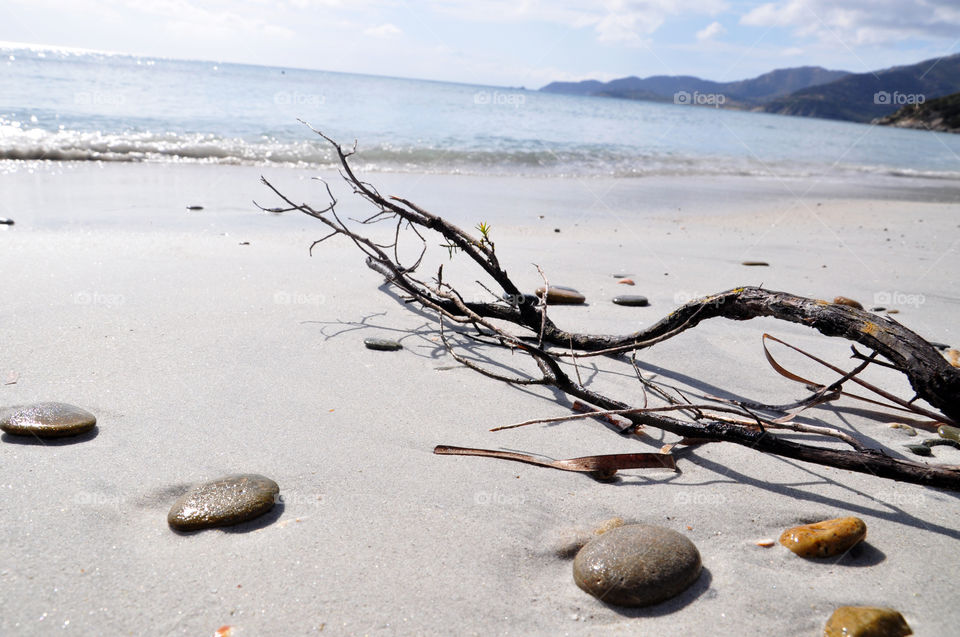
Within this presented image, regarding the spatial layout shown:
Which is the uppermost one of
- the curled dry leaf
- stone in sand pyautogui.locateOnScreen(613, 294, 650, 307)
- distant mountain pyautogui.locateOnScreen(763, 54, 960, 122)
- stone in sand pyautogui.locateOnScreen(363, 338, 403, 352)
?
distant mountain pyautogui.locateOnScreen(763, 54, 960, 122)

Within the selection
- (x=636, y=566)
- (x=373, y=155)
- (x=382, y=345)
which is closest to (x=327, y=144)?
(x=373, y=155)

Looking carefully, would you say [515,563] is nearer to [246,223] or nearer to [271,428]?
[271,428]

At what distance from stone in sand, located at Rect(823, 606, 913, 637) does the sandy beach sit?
0.12 feet

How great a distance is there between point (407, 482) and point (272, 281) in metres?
2.51

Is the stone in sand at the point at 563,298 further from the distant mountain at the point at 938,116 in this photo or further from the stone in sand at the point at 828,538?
the distant mountain at the point at 938,116

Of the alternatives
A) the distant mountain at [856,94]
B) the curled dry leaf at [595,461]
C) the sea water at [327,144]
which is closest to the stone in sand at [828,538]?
the curled dry leaf at [595,461]

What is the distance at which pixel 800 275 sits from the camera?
211 inches

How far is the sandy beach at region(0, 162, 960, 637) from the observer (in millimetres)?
1461

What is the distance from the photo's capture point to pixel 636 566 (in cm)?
152

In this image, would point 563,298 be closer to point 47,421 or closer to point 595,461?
point 595,461

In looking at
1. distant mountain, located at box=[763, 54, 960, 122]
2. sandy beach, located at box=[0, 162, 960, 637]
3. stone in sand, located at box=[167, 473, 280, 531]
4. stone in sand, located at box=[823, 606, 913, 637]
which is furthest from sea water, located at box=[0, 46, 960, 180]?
distant mountain, located at box=[763, 54, 960, 122]

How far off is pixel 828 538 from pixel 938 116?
74.7 meters

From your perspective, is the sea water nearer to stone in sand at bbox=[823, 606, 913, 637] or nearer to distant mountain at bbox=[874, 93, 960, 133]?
stone in sand at bbox=[823, 606, 913, 637]

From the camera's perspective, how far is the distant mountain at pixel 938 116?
186ft
